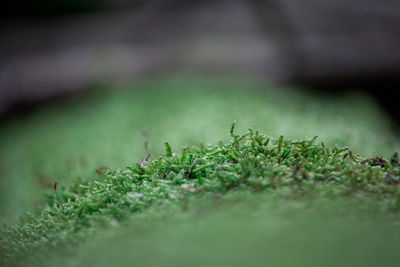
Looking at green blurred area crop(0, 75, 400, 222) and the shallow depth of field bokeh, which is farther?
green blurred area crop(0, 75, 400, 222)

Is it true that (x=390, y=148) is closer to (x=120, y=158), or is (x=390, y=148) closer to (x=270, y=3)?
(x=120, y=158)

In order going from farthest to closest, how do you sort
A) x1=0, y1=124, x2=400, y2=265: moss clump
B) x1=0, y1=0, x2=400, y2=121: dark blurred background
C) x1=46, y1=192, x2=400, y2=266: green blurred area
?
x1=0, y1=0, x2=400, y2=121: dark blurred background → x1=0, y1=124, x2=400, y2=265: moss clump → x1=46, y1=192, x2=400, y2=266: green blurred area

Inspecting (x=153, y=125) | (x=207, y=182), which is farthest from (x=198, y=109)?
(x=207, y=182)

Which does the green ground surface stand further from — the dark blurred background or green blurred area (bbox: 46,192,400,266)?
the dark blurred background

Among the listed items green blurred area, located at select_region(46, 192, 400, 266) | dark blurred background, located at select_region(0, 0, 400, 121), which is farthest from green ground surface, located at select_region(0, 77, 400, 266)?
dark blurred background, located at select_region(0, 0, 400, 121)

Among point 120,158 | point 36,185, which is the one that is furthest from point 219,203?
point 36,185

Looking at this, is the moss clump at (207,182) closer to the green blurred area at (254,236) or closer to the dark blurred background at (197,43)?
the green blurred area at (254,236)

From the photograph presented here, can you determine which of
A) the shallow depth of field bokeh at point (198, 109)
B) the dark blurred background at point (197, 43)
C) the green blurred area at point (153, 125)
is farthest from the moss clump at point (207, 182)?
the dark blurred background at point (197, 43)
